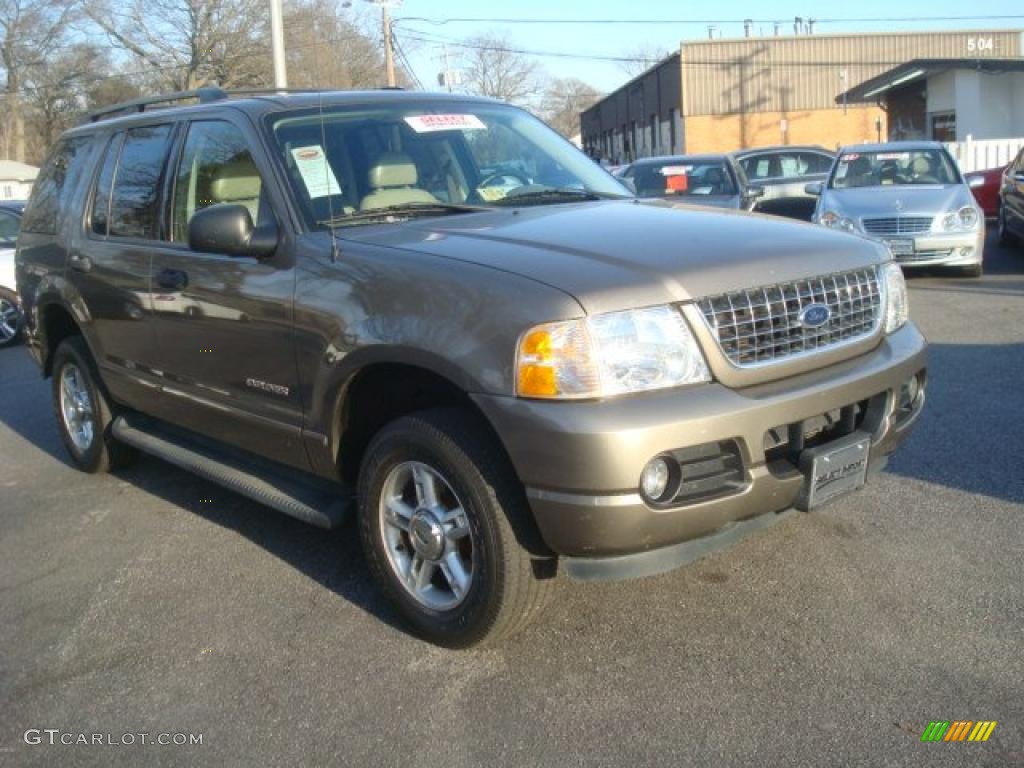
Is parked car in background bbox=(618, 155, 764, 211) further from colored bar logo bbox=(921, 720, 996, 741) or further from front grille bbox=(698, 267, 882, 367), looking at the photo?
colored bar logo bbox=(921, 720, 996, 741)

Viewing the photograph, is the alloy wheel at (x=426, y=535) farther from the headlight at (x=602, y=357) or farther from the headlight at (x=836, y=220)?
the headlight at (x=836, y=220)

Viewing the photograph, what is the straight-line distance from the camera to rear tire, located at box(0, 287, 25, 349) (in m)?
11.3

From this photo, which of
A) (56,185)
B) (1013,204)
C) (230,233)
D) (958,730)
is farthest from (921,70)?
(958,730)

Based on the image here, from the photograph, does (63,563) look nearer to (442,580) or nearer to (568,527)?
(442,580)

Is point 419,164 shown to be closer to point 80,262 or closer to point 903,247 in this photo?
point 80,262

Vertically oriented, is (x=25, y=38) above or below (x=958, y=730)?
above

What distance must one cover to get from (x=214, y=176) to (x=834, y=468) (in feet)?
9.24

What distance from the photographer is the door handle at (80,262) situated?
5227 mm

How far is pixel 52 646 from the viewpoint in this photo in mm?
3775

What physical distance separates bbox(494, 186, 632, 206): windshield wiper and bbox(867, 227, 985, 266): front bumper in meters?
7.62

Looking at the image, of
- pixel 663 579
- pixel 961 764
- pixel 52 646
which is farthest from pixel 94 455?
pixel 961 764

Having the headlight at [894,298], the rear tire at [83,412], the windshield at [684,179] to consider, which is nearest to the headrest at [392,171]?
the headlight at [894,298]

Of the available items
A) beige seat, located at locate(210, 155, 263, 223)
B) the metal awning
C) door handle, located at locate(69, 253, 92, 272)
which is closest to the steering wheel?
beige seat, located at locate(210, 155, 263, 223)

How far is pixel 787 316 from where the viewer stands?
3.28 m
